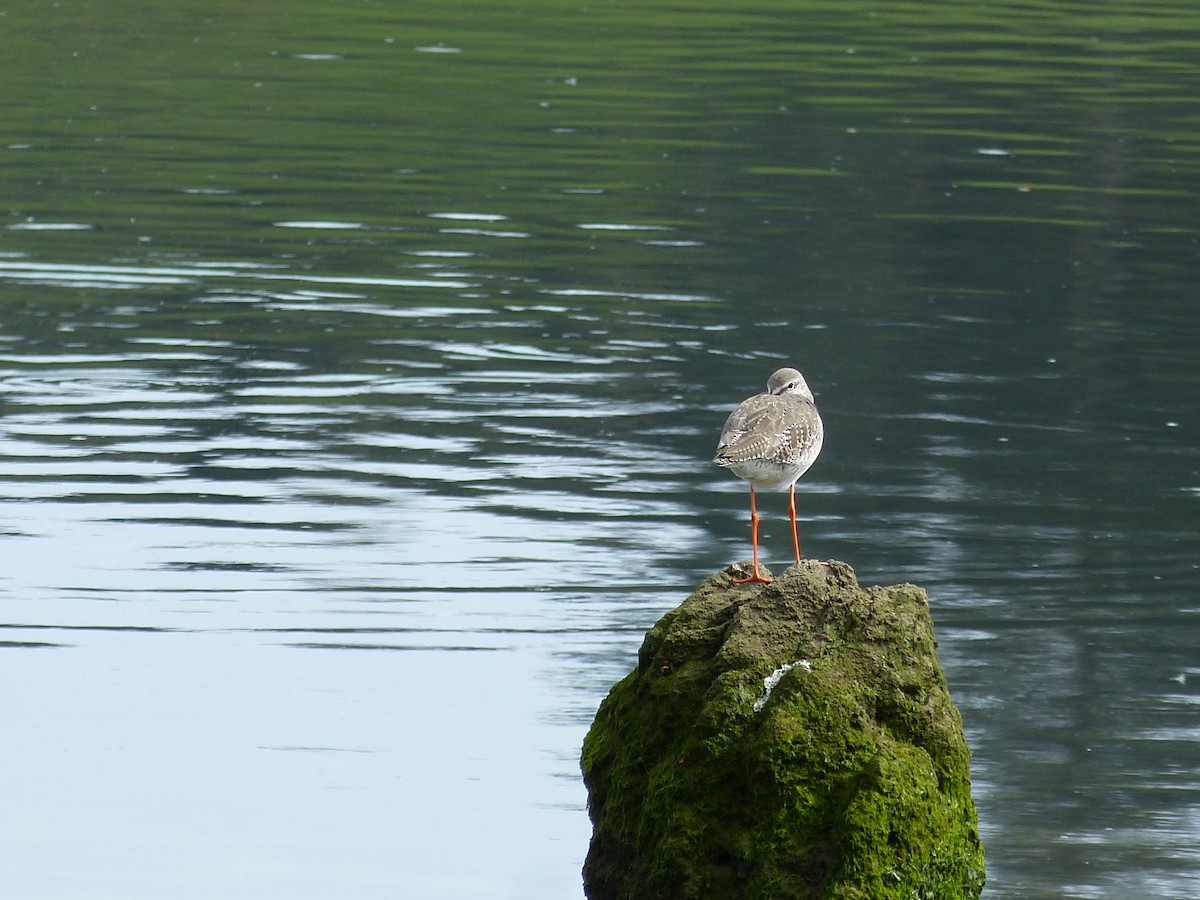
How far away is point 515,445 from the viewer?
1563 centimetres

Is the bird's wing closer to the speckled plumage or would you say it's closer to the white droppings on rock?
the speckled plumage

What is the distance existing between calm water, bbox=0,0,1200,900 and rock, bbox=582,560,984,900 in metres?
1.62

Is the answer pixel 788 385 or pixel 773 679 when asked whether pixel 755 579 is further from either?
pixel 788 385

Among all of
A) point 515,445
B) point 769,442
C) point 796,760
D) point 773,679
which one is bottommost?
point 515,445

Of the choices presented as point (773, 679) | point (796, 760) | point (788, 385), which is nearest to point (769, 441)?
point (788, 385)

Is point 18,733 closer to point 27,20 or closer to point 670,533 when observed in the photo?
point 670,533

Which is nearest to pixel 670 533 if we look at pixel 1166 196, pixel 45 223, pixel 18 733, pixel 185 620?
pixel 185 620

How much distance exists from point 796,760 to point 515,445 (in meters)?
8.93

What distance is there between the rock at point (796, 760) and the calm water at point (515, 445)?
1624mm

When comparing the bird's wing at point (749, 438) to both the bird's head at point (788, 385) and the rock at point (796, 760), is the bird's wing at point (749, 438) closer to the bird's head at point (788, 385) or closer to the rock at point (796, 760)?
the bird's head at point (788, 385)

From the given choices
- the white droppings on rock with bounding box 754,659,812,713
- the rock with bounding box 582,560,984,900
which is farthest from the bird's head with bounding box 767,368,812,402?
the white droppings on rock with bounding box 754,659,812,713

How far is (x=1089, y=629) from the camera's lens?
1192cm

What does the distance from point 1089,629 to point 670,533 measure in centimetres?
292

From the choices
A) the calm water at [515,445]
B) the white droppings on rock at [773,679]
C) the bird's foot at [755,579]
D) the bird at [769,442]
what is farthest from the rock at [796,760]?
the calm water at [515,445]
